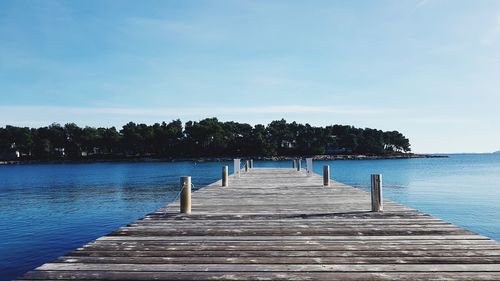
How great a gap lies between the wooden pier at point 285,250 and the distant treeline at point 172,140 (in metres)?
119

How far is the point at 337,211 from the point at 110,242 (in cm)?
543

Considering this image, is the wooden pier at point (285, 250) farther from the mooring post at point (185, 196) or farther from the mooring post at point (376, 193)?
the mooring post at point (185, 196)

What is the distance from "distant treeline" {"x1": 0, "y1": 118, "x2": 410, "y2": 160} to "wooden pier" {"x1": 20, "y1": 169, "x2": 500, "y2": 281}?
119m

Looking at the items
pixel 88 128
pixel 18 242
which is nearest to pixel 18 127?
pixel 88 128

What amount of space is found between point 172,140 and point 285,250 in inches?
5160

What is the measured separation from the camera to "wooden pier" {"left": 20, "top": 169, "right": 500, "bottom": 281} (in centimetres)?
469

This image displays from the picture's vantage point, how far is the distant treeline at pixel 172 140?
129625mm

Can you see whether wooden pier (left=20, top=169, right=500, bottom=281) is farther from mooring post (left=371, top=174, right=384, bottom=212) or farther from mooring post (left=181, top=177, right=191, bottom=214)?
mooring post (left=181, top=177, right=191, bottom=214)

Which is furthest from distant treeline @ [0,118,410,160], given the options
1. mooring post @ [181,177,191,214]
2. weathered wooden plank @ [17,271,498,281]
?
weathered wooden plank @ [17,271,498,281]

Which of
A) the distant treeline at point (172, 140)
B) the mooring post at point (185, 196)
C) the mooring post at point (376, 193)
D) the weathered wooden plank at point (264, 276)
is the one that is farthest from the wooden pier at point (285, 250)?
the distant treeline at point (172, 140)

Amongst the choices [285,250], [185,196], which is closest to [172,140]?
[185,196]

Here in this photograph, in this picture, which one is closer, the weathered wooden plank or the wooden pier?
the weathered wooden plank

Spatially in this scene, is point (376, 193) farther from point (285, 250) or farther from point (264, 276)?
point (264, 276)

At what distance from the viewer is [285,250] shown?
18.9 feet
